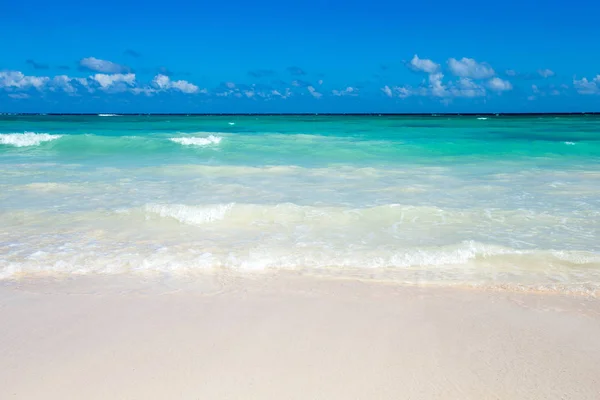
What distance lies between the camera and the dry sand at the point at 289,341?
282cm

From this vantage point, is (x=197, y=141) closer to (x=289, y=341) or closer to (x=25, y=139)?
(x=25, y=139)

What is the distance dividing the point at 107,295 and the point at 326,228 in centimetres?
322

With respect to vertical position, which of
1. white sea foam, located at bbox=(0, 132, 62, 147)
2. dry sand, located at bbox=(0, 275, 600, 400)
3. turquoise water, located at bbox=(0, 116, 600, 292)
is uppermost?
white sea foam, located at bbox=(0, 132, 62, 147)

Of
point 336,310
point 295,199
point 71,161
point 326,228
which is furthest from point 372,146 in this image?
point 336,310

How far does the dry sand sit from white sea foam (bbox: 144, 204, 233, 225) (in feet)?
8.28

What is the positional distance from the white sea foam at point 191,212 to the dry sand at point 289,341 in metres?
2.53

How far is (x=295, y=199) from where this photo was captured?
8.59m

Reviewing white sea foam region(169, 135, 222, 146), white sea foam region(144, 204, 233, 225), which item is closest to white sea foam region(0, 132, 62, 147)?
white sea foam region(169, 135, 222, 146)

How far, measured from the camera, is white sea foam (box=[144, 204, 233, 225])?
23.1ft

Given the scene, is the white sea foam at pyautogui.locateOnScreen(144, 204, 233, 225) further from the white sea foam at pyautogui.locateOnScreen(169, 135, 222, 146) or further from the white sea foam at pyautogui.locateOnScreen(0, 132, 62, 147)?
the white sea foam at pyautogui.locateOnScreen(0, 132, 62, 147)

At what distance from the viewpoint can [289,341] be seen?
3.38 meters

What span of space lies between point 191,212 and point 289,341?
425 cm

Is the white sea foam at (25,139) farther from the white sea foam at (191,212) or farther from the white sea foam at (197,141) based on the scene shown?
the white sea foam at (191,212)

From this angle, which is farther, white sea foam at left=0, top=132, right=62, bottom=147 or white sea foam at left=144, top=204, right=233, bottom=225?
white sea foam at left=0, top=132, right=62, bottom=147
